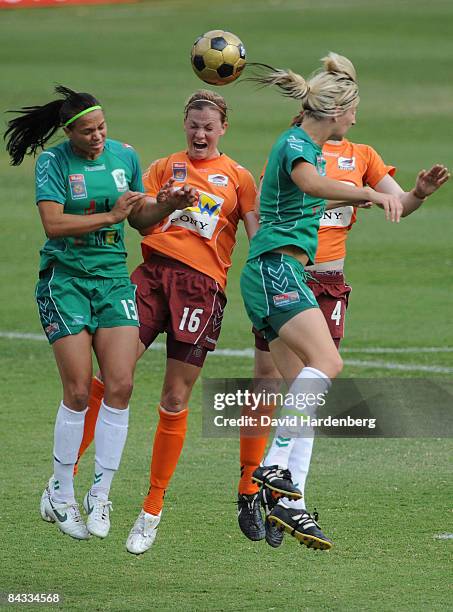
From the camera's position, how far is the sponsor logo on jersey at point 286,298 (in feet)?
25.0

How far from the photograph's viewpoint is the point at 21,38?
3653 cm

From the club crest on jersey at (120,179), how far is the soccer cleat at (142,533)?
6.26 ft

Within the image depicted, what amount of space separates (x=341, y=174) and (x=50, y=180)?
219cm

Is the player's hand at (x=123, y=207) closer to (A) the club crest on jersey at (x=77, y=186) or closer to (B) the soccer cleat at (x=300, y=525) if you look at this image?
(A) the club crest on jersey at (x=77, y=186)

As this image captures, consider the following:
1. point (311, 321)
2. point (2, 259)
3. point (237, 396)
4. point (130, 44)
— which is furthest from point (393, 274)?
point (130, 44)

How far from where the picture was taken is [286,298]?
25.0 ft

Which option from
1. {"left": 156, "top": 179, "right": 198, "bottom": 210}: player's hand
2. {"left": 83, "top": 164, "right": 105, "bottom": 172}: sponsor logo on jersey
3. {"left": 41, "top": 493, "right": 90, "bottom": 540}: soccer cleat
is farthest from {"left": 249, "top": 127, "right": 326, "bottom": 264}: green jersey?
{"left": 41, "top": 493, "right": 90, "bottom": 540}: soccer cleat

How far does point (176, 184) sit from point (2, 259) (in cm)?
1007

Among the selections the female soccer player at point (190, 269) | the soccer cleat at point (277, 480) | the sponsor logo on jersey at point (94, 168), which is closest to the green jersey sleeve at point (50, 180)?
the sponsor logo on jersey at point (94, 168)

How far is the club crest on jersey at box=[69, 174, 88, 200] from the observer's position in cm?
780

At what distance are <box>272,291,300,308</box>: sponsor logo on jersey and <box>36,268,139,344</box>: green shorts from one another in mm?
870

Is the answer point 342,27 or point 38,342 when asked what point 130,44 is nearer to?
point 342,27

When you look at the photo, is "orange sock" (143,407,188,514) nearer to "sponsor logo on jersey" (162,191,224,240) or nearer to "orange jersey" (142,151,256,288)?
"orange jersey" (142,151,256,288)

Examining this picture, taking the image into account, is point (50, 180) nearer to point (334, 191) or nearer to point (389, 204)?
point (334, 191)
